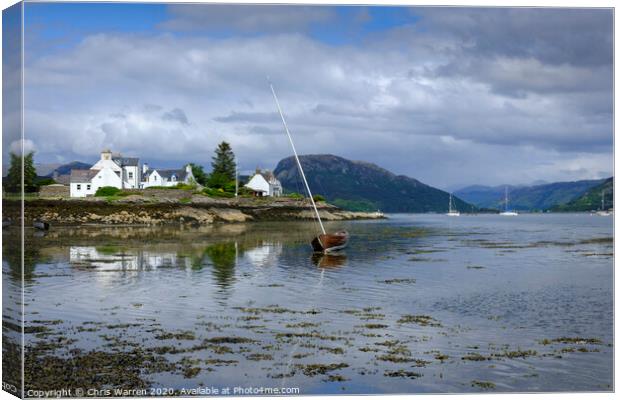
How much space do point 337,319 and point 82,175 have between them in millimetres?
91246

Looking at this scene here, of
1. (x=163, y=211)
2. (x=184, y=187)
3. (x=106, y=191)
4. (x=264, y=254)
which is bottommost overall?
(x=264, y=254)

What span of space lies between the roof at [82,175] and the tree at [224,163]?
99.1ft

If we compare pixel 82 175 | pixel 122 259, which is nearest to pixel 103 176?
pixel 82 175

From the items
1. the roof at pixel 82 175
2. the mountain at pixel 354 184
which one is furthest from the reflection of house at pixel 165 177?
Result: the mountain at pixel 354 184

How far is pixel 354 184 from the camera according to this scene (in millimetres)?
156625

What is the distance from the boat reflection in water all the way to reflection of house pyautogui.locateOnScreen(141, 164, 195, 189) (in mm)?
78823

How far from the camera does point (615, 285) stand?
535 inches

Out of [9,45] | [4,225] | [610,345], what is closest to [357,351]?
[610,345]

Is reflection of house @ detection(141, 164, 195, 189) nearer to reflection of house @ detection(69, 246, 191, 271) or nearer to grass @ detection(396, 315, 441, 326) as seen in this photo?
reflection of house @ detection(69, 246, 191, 271)

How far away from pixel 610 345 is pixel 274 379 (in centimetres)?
913

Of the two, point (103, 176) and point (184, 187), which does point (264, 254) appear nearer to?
point (103, 176)

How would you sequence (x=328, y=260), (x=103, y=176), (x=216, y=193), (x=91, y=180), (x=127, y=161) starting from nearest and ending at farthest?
(x=328, y=260)
(x=91, y=180)
(x=103, y=176)
(x=216, y=193)
(x=127, y=161)

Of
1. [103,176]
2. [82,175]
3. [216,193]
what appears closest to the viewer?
[82,175]

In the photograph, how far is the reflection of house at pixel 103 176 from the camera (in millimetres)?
101188
